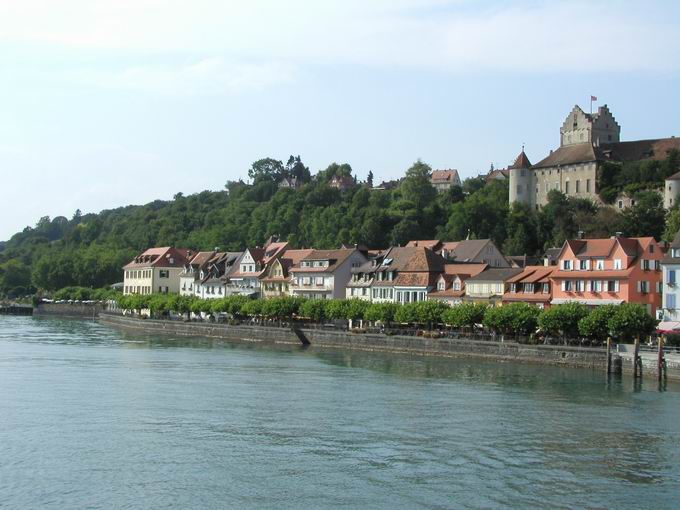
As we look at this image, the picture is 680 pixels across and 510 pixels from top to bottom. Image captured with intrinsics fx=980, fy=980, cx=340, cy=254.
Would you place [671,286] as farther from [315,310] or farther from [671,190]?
[671,190]

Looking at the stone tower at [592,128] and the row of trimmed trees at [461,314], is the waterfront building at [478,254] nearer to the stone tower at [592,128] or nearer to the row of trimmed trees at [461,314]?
the row of trimmed trees at [461,314]

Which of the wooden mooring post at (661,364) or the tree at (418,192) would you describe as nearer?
the wooden mooring post at (661,364)

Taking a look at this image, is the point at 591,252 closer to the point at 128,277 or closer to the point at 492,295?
the point at 492,295

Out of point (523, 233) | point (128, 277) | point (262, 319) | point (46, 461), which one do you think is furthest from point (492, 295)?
point (128, 277)

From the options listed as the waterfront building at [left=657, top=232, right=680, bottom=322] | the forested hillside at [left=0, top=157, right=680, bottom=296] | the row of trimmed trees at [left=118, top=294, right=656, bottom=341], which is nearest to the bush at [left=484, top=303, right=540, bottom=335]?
the row of trimmed trees at [left=118, top=294, right=656, bottom=341]

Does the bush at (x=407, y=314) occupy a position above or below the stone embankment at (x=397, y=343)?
above

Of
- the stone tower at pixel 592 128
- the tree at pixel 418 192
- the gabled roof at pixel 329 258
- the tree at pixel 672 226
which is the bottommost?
the gabled roof at pixel 329 258

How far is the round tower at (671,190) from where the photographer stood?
102000 millimetres

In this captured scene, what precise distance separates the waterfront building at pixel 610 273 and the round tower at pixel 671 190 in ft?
107

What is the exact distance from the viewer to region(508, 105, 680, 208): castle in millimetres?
116750

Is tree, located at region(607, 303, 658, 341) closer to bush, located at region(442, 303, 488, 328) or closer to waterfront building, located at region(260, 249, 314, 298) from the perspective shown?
bush, located at region(442, 303, 488, 328)

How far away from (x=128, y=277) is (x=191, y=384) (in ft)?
303

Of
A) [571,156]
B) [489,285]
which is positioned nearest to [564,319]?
A: [489,285]

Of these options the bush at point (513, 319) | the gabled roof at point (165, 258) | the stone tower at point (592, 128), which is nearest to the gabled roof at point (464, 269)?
the bush at point (513, 319)
